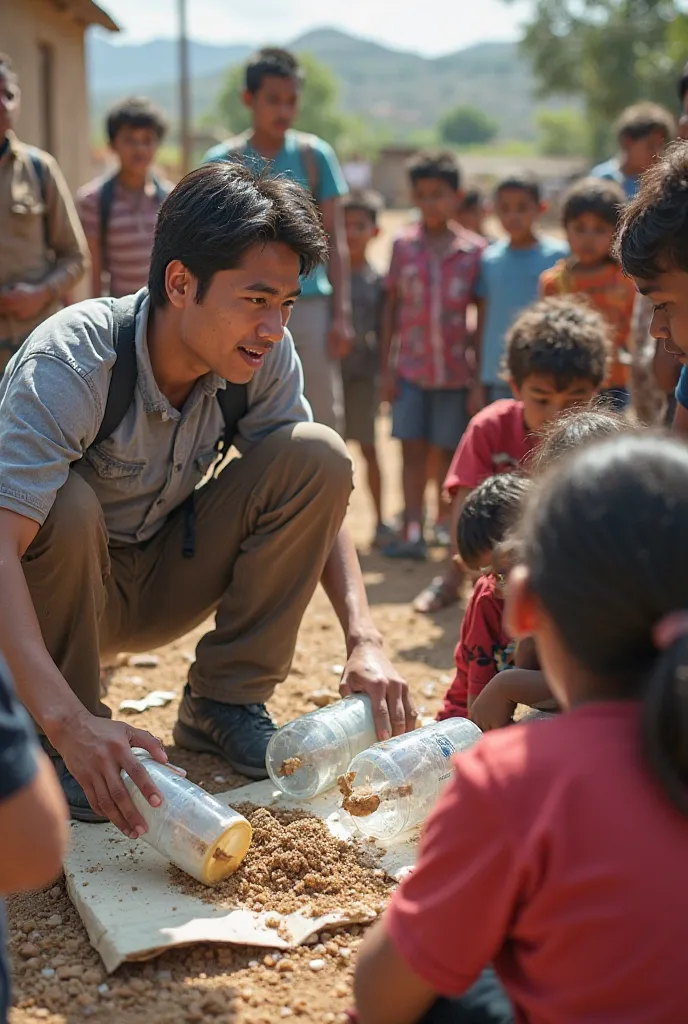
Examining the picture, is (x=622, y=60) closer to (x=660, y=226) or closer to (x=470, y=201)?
(x=470, y=201)

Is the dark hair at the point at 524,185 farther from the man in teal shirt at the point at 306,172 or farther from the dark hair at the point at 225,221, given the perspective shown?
the dark hair at the point at 225,221

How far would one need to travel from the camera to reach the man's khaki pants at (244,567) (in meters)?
3.43

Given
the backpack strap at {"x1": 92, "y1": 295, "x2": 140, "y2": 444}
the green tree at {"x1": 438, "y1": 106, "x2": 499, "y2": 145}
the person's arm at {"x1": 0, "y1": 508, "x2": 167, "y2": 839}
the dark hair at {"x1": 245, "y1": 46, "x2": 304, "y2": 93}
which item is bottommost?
the person's arm at {"x1": 0, "y1": 508, "x2": 167, "y2": 839}

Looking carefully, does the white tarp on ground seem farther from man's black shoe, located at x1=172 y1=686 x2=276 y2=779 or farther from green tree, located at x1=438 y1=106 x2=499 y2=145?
green tree, located at x1=438 y1=106 x2=499 y2=145

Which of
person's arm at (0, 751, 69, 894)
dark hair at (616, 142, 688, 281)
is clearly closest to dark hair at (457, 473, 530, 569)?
dark hair at (616, 142, 688, 281)

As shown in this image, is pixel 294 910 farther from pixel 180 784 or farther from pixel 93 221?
pixel 93 221

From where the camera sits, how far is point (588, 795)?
4.73 feet

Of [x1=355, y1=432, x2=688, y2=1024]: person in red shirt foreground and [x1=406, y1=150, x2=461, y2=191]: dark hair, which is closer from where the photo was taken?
[x1=355, y1=432, x2=688, y2=1024]: person in red shirt foreground

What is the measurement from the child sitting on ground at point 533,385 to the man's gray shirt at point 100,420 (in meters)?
0.89

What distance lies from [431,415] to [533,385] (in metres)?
2.53

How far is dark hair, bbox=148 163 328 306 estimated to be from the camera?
3.07 m

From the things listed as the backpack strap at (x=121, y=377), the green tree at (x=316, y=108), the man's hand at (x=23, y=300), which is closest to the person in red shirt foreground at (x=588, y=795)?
the backpack strap at (x=121, y=377)

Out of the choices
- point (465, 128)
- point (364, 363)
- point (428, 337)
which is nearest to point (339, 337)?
point (428, 337)

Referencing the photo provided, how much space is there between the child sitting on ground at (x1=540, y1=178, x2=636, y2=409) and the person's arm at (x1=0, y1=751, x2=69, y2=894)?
451 cm
